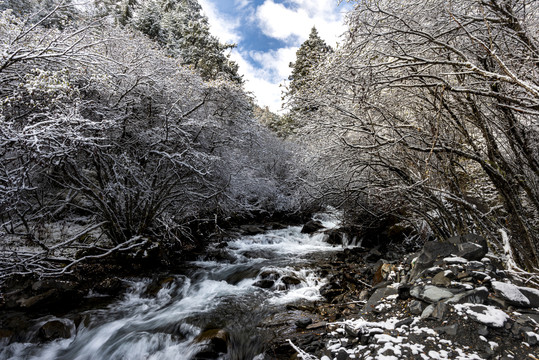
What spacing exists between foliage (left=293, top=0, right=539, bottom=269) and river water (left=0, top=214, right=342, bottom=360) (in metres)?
3.75

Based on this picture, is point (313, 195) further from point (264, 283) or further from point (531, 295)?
point (531, 295)

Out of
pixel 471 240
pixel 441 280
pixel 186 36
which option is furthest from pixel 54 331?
pixel 186 36

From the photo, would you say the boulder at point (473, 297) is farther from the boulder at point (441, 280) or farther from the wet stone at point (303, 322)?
the wet stone at point (303, 322)

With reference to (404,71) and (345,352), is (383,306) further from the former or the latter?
(404,71)

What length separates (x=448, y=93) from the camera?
4348 mm

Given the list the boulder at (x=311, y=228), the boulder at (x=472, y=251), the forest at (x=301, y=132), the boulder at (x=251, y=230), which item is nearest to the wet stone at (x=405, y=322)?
the forest at (x=301, y=132)

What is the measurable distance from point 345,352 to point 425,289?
1698mm

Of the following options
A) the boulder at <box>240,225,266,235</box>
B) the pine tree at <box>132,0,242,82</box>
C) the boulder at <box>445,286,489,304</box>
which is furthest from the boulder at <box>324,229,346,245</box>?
the pine tree at <box>132,0,242,82</box>

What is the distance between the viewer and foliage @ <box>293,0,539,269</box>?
116 inches

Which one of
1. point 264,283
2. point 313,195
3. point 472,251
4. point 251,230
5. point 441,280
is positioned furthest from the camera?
point 251,230

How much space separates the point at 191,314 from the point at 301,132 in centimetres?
510

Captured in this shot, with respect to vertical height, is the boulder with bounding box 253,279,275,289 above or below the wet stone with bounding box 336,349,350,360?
below

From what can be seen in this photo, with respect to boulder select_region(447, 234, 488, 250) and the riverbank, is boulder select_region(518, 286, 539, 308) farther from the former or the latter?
boulder select_region(447, 234, 488, 250)

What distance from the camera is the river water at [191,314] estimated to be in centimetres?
475
